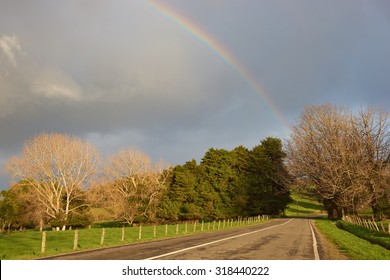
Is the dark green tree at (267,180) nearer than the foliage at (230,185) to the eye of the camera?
No

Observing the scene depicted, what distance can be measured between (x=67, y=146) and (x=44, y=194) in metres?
9.37

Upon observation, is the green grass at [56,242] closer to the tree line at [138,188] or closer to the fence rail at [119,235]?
the fence rail at [119,235]

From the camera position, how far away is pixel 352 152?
Answer: 54.3m

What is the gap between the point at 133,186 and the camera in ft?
223

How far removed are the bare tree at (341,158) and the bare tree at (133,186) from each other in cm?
2877

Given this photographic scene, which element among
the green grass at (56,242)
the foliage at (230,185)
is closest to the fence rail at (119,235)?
the green grass at (56,242)

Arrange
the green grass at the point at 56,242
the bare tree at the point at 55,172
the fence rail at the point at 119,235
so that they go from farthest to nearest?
the bare tree at the point at 55,172 < the fence rail at the point at 119,235 < the green grass at the point at 56,242

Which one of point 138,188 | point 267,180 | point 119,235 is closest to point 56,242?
point 119,235

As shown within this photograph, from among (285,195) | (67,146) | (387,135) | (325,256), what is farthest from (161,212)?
(325,256)

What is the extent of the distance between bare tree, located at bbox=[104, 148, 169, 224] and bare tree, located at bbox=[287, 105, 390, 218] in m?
28.8

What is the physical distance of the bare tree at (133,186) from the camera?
64.8 metres

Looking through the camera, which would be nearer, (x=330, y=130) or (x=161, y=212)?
(x=330, y=130)

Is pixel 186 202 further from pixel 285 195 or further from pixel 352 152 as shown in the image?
pixel 352 152

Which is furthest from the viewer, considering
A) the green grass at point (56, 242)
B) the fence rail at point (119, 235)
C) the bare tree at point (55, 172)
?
the bare tree at point (55, 172)
